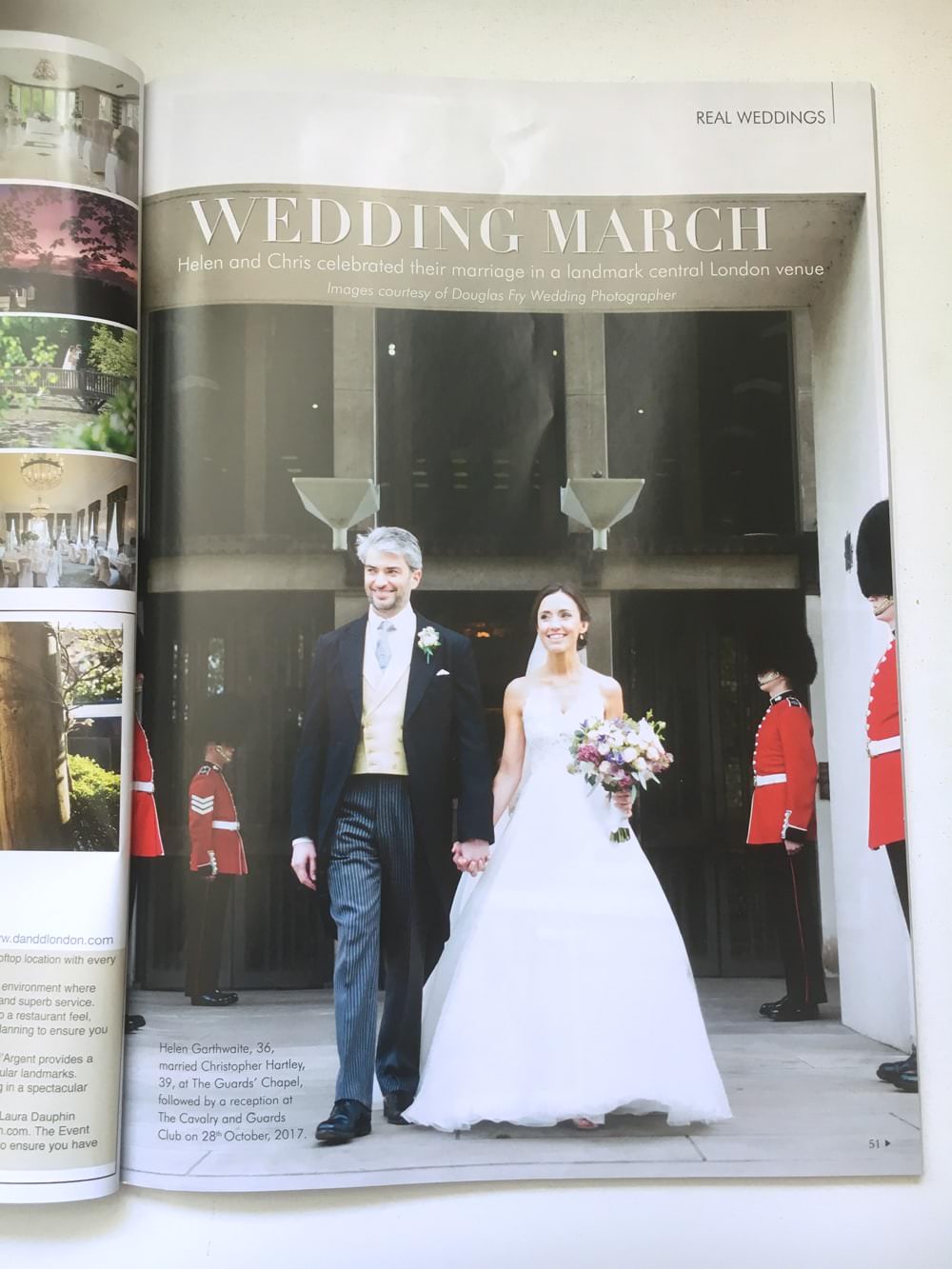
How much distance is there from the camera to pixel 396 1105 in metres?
2.48

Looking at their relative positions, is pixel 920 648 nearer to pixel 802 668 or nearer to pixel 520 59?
pixel 802 668

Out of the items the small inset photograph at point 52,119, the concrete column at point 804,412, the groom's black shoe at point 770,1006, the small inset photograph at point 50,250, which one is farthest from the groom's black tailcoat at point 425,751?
the small inset photograph at point 52,119

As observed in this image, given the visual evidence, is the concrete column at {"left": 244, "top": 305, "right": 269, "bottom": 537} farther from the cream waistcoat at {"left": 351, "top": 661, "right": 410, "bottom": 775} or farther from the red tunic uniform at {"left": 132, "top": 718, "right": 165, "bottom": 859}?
the red tunic uniform at {"left": 132, "top": 718, "right": 165, "bottom": 859}

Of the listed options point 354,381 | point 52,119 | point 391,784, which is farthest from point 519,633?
point 52,119

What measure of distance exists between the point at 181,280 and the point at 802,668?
1.86 m

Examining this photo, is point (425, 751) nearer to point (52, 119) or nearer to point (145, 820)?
point (145, 820)

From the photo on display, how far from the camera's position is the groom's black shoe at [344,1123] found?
8.01 ft

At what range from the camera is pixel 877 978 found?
8.41ft

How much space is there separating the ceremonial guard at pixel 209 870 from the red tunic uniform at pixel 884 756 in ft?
5.17

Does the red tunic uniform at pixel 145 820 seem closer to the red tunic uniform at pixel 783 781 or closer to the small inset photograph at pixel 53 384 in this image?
the small inset photograph at pixel 53 384

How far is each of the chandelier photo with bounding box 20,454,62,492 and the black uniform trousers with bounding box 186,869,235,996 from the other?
40.5 inches

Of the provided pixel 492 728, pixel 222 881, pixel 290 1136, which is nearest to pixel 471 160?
pixel 492 728

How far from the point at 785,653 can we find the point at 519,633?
26.8 inches

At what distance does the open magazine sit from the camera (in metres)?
2.48
